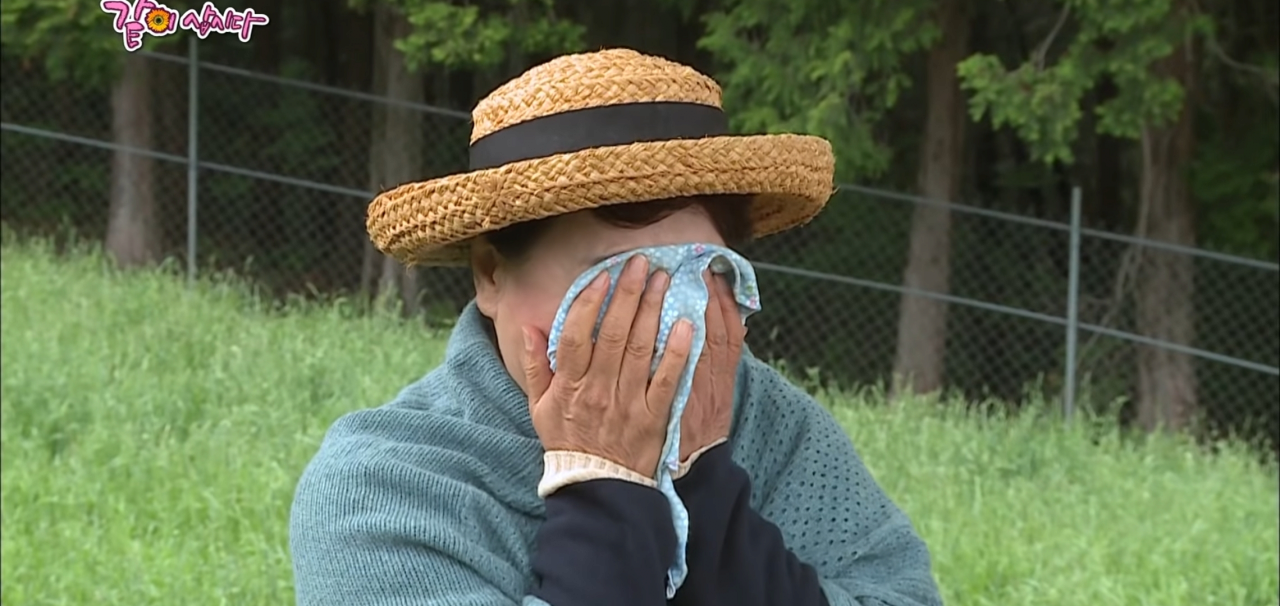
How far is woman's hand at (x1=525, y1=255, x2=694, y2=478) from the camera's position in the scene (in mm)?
1526

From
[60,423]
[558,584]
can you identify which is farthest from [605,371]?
[60,423]

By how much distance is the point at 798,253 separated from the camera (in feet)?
37.2

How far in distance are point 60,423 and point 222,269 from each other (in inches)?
228

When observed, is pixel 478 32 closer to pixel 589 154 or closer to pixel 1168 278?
pixel 1168 278

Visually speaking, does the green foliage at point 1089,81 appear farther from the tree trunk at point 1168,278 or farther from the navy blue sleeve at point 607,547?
the navy blue sleeve at point 607,547

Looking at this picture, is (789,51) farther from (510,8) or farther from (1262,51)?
(1262,51)

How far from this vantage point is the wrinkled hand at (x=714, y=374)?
62.5 inches

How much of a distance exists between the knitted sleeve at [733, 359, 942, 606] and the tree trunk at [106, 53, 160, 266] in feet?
34.0

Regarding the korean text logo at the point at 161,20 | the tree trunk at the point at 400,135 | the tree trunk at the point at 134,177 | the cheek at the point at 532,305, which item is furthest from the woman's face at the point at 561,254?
the tree trunk at the point at 134,177

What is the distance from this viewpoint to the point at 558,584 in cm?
154

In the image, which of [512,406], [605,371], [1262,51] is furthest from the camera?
[1262,51]

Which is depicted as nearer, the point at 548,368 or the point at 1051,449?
the point at 548,368

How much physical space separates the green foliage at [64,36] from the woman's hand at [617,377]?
26.1 feet

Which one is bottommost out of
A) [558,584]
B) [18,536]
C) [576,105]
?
[18,536]
